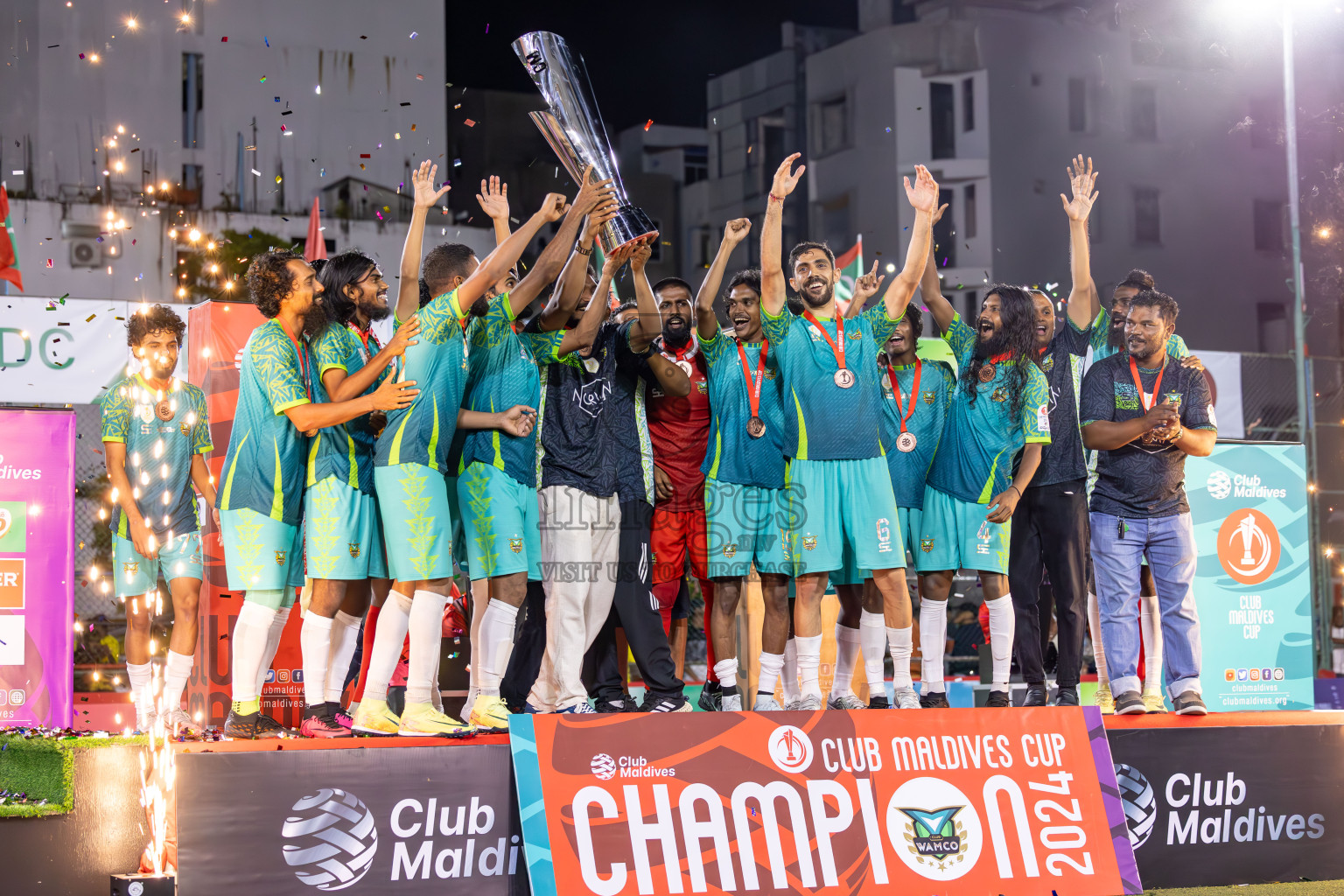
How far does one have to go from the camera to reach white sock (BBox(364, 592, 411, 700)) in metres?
4.86

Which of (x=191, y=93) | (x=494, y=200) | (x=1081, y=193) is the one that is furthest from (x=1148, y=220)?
(x=494, y=200)

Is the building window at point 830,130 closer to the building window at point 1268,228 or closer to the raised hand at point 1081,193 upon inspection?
the building window at point 1268,228

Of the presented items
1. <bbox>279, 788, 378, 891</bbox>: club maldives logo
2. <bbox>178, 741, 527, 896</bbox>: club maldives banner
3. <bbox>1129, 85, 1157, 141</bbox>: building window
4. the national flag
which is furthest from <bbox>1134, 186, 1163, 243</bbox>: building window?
<bbox>279, 788, 378, 891</bbox>: club maldives logo

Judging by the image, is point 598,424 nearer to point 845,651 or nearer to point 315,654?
point 315,654

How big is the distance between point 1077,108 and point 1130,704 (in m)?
22.2

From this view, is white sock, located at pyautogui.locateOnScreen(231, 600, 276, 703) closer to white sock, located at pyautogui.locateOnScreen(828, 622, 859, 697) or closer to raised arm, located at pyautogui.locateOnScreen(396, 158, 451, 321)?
raised arm, located at pyautogui.locateOnScreen(396, 158, 451, 321)

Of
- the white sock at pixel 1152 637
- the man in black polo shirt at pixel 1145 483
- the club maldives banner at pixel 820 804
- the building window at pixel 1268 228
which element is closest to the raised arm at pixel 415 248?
the club maldives banner at pixel 820 804

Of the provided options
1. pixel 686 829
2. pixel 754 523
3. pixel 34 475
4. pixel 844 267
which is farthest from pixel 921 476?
pixel 844 267

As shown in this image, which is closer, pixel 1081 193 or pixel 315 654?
pixel 315 654

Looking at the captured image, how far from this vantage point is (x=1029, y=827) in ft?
16.2

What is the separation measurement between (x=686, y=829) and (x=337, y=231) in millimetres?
13958

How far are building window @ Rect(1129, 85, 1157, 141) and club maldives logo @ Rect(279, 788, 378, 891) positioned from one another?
2463cm

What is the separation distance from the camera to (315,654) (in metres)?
4.91

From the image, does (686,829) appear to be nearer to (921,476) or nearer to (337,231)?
(921,476)
